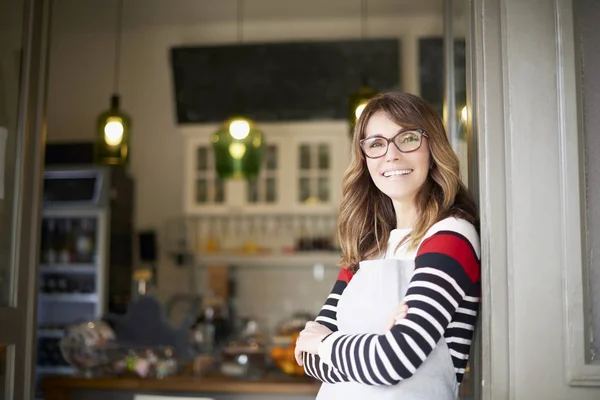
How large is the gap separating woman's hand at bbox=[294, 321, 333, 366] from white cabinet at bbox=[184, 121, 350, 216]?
14.3ft

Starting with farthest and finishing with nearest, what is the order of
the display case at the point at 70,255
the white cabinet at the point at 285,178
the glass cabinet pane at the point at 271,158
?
1. the glass cabinet pane at the point at 271,158
2. the white cabinet at the point at 285,178
3. the display case at the point at 70,255

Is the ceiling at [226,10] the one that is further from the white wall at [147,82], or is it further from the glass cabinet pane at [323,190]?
the glass cabinet pane at [323,190]

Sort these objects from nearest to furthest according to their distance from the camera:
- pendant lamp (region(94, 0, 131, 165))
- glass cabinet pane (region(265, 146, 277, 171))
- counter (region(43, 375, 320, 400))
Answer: counter (region(43, 375, 320, 400)), pendant lamp (region(94, 0, 131, 165)), glass cabinet pane (region(265, 146, 277, 171))

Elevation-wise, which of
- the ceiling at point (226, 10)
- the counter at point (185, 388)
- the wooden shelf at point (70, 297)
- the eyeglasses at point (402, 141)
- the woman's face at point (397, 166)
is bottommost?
the counter at point (185, 388)

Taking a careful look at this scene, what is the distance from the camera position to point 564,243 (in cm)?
159

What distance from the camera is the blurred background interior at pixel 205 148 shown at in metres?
6.05

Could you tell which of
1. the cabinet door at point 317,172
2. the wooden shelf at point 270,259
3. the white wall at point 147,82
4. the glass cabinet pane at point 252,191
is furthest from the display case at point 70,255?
the cabinet door at point 317,172

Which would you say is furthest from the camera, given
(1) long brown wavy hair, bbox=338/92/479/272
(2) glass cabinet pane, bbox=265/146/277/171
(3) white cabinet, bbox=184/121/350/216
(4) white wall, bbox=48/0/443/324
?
(4) white wall, bbox=48/0/443/324

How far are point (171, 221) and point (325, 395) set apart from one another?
5.04 metres

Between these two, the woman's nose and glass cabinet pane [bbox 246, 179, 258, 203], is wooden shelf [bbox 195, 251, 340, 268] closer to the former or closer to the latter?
glass cabinet pane [bbox 246, 179, 258, 203]

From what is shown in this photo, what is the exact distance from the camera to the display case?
593cm

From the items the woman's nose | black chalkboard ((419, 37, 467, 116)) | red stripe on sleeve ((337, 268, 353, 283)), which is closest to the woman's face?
the woman's nose

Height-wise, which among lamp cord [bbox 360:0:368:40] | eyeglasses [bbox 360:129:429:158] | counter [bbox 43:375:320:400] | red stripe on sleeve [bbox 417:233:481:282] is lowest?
counter [bbox 43:375:320:400]

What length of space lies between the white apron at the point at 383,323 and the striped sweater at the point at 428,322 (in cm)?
3
